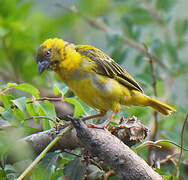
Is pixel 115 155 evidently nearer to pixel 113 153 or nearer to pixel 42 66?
pixel 113 153

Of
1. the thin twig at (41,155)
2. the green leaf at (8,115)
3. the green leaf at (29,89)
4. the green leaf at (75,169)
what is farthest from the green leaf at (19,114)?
the green leaf at (75,169)

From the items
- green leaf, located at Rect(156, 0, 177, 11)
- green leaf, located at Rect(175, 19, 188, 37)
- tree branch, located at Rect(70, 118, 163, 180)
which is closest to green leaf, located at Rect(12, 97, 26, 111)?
tree branch, located at Rect(70, 118, 163, 180)

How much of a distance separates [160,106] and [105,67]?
638mm

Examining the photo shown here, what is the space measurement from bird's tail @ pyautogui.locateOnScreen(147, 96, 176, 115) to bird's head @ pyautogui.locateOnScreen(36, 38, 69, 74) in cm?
86

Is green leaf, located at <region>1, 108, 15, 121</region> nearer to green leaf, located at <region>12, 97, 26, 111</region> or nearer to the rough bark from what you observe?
green leaf, located at <region>12, 97, 26, 111</region>

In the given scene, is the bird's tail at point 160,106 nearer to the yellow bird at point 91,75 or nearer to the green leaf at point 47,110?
the yellow bird at point 91,75

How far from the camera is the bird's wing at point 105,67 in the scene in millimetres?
3119

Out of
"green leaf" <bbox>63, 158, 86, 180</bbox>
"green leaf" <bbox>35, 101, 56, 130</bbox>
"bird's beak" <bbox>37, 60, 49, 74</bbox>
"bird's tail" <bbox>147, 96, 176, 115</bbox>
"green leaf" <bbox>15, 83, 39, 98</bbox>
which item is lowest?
"bird's tail" <bbox>147, 96, 176, 115</bbox>

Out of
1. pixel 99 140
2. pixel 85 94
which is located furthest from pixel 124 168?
pixel 85 94

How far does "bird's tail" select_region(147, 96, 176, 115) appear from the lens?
3309mm

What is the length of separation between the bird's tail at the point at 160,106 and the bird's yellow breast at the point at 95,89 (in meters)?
0.37

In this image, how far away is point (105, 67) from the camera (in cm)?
313

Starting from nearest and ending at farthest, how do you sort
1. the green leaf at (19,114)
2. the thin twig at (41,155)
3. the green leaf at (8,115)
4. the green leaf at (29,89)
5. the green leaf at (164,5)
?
the thin twig at (41,155), the green leaf at (8,115), the green leaf at (19,114), the green leaf at (29,89), the green leaf at (164,5)

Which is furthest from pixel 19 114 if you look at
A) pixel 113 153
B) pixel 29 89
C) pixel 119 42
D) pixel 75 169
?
pixel 119 42
